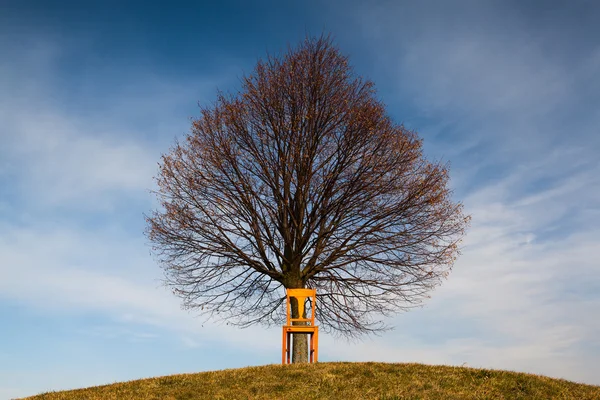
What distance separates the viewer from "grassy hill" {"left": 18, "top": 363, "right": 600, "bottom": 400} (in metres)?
10.6

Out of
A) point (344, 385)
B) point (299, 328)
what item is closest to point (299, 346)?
point (299, 328)

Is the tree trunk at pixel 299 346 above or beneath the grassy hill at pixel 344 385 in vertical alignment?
above

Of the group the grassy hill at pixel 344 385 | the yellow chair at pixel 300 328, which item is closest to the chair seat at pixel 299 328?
the yellow chair at pixel 300 328

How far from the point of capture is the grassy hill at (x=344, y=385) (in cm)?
1062

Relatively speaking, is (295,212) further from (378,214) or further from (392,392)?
(392,392)

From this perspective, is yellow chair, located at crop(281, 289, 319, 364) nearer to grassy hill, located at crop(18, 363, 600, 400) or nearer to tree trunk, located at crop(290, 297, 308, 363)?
tree trunk, located at crop(290, 297, 308, 363)

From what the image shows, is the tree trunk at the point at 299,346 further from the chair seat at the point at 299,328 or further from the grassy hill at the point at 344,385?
the grassy hill at the point at 344,385

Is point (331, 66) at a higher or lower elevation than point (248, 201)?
higher

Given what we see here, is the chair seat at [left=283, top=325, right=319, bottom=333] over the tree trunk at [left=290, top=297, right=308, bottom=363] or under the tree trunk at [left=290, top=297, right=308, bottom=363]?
over

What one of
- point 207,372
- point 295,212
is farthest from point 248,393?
point 295,212

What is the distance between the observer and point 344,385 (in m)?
11.0

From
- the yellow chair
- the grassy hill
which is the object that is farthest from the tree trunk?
the grassy hill

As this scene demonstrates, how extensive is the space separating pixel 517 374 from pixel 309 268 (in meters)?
7.11

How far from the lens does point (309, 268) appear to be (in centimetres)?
1717
